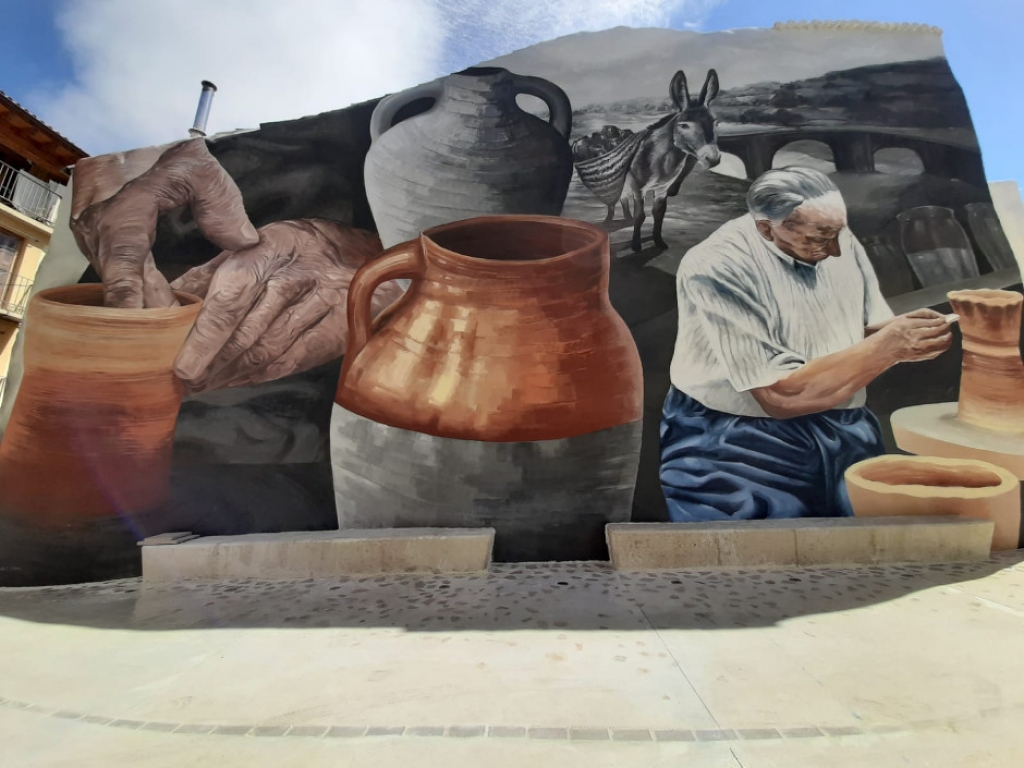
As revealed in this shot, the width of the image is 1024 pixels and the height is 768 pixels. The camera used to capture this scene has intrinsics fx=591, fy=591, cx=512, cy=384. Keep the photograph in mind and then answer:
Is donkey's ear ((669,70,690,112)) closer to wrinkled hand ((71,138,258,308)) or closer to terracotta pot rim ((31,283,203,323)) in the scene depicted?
wrinkled hand ((71,138,258,308))

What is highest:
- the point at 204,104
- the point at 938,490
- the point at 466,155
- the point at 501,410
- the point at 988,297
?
the point at 204,104

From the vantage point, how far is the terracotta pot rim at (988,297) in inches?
164

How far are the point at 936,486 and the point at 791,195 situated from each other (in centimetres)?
221

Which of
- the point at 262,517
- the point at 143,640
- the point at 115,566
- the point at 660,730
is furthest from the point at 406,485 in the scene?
the point at 660,730

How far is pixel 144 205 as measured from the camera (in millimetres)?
4477

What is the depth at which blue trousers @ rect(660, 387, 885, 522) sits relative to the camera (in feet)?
12.3

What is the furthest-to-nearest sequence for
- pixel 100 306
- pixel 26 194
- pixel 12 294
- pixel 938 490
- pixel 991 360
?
pixel 26 194 < pixel 12 294 < pixel 100 306 < pixel 991 360 < pixel 938 490

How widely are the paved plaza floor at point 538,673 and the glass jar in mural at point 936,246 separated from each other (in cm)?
210

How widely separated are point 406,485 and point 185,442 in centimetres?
169

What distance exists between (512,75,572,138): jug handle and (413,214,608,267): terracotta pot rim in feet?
2.63

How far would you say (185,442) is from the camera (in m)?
4.11

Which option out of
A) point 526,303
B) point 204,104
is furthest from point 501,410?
point 204,104

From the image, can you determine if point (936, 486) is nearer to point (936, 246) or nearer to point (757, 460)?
point (757, 460)

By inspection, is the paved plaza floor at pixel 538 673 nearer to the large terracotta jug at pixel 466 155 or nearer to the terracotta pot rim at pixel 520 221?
the terracotta pot rim at pixel 520 221
